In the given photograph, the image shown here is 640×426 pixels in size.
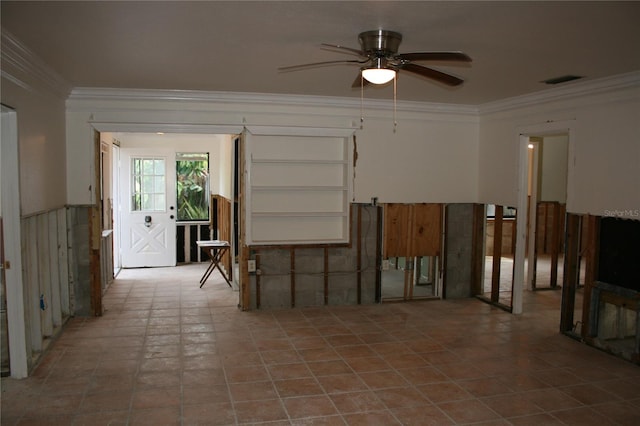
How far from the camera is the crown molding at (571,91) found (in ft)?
14.4

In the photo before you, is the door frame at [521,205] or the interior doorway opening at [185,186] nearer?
the door frame at [521,205]

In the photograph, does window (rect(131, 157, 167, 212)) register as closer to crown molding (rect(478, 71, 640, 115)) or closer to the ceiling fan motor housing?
crown molding (rect(478, 71, 640, 115))

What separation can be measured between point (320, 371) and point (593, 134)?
3.40 metres

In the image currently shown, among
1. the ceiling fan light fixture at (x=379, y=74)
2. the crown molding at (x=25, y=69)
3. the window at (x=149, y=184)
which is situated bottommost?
the window at (x=149, y=184)

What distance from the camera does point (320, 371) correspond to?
4070 millimetres

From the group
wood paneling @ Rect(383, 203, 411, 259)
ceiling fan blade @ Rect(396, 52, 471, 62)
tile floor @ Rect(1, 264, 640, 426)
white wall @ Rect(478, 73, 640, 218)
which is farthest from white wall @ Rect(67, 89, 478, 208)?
ceiling fan blade @ Rect(396, 52, 471, 62)

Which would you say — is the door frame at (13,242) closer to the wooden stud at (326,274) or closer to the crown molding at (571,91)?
the wooden stud at (326,274)

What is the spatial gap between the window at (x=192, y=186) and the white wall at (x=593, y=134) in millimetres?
5478

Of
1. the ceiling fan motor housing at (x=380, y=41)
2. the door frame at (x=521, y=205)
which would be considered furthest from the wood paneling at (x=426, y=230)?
the ceiling fan motor housing at (x=380, y=41)

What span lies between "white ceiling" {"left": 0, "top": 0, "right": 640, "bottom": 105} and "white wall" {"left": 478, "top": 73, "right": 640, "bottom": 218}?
0.32 meters

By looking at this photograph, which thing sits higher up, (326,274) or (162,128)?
(162,128)

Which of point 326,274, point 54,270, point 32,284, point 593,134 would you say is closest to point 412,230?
point 326,274

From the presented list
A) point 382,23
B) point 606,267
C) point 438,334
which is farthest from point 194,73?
point 606,267

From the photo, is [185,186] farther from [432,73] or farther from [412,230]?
[432,73]
